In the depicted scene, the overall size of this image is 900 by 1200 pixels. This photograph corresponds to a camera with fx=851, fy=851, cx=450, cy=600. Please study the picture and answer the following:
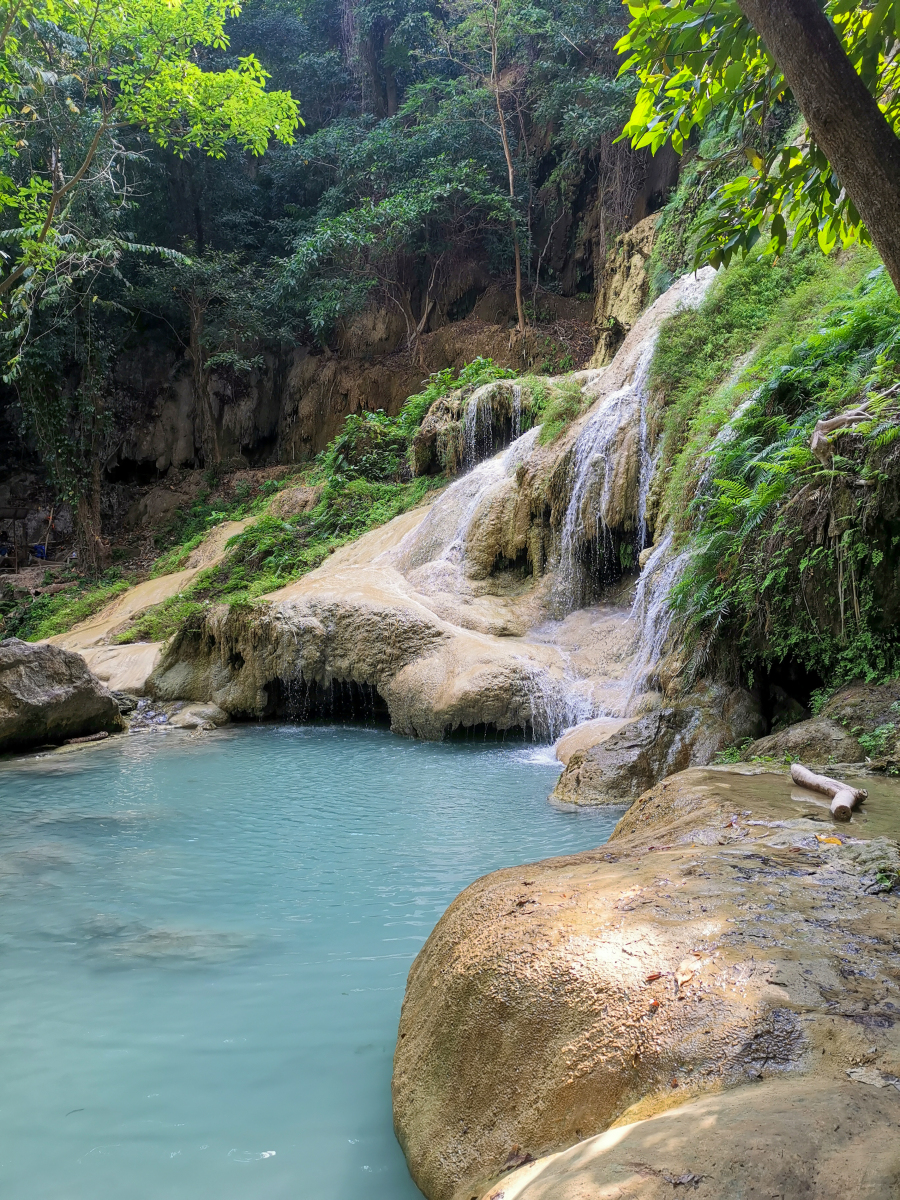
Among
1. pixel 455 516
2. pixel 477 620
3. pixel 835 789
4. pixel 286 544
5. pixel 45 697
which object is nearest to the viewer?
pixel 835 789

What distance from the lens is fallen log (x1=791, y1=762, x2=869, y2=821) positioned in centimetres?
373

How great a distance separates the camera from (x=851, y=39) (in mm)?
3002

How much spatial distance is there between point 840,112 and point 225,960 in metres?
4.06

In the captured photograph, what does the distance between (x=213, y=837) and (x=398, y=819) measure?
140cm

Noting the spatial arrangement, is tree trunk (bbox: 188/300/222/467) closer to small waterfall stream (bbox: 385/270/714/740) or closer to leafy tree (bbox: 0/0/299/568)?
leafy tree (bbox: 0/0/299/568)

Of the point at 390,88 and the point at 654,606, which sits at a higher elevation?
the point at 390,88

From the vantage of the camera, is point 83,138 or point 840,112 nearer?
point 840,112

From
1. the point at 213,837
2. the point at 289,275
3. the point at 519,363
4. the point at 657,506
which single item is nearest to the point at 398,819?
the point at 213,837

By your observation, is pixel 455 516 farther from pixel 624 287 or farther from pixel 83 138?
pixel 83 138

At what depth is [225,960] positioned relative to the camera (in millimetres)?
Result: 4059

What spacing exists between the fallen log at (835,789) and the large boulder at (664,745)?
6.49 feet

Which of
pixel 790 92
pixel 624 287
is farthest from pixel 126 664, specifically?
pixel 624 287

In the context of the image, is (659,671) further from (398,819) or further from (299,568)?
(299,568)

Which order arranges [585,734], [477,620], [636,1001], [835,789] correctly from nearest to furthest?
[636,1001] < [835,789] < [585,734] < [477,620]
